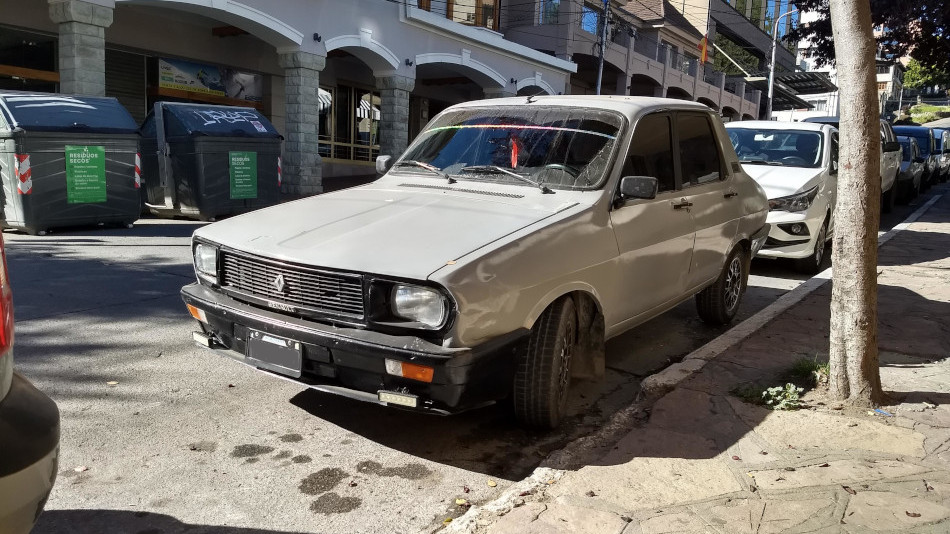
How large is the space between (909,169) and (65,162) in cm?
1735

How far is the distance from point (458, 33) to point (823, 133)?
48.1ft

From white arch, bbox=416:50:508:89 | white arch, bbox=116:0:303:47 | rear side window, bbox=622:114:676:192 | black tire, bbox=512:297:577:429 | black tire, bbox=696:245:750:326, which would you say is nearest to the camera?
black tire, bbox=512:297:577:429

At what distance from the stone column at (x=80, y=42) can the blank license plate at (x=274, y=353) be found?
12.0 meters

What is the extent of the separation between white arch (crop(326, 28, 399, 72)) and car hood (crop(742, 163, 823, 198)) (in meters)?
12.5

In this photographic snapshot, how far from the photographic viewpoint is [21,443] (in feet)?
6.33

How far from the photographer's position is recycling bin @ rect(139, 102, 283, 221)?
13117 mm

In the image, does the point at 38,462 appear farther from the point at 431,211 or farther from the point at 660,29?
the point at 660,29

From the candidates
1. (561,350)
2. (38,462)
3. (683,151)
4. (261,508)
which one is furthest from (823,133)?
(38,462)

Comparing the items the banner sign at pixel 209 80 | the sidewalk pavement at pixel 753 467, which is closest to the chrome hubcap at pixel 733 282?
the sidewalk pavement at pixel 753 467

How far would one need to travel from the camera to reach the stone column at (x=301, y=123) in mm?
18484

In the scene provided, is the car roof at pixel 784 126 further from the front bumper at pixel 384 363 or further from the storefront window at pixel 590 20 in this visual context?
the storefront window at pixel 590 20

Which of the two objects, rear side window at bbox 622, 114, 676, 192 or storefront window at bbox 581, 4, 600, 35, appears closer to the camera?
rear side window at bbox 622, 114, 676, 192

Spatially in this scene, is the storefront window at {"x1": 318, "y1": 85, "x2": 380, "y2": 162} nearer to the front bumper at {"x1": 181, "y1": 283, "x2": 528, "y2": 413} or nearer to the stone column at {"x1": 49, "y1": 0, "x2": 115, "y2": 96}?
the stone column at {"x1": 49, "y1": 0, "x2": 115, "y2": 96}

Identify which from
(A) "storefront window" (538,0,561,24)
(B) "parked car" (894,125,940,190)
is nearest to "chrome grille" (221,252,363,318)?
(B) "parked car" (894,125,940,190)
